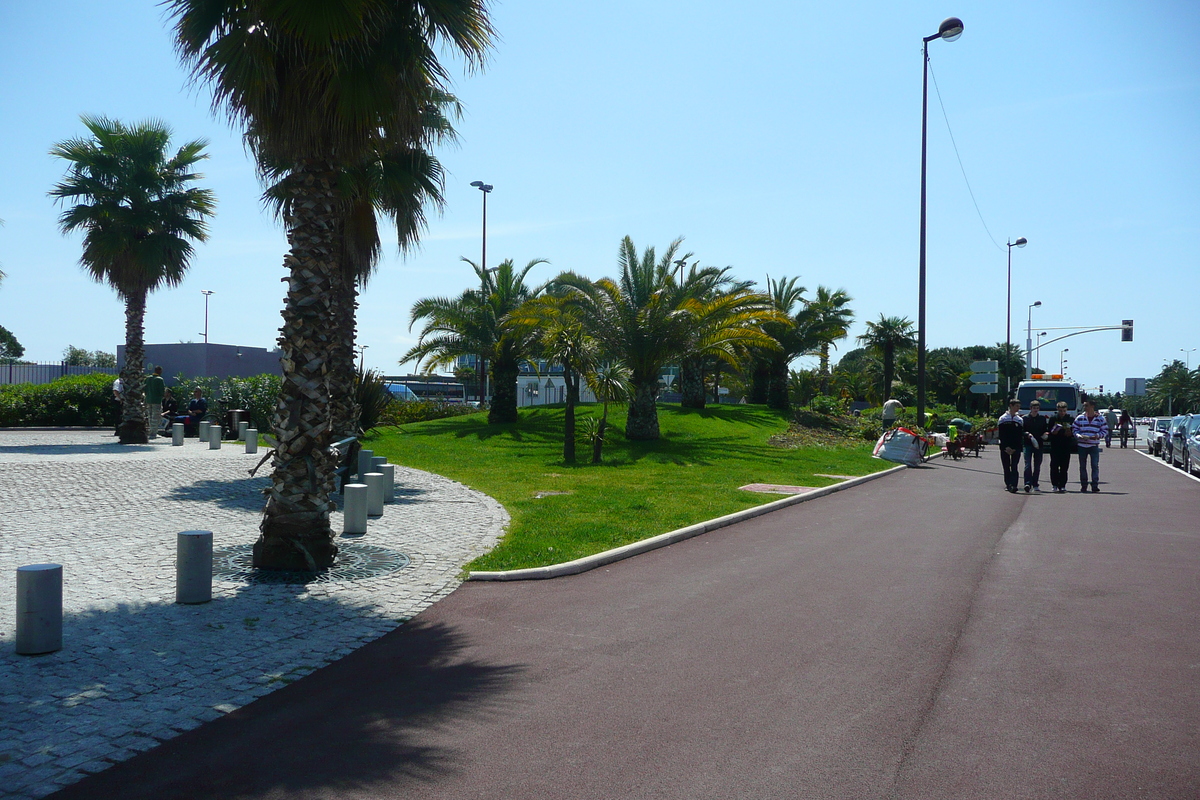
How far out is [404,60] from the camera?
8.49m

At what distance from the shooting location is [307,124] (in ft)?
26.7

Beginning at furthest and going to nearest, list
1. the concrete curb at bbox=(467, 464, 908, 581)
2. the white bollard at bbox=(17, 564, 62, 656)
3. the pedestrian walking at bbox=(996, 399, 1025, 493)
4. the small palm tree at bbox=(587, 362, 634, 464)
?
1. the small palm tree at bbox=(587, 362, 634, 464)
2. the pedestrian walking at bbox=(996, 399, 1025, 493)
3. the concrete curb at bbox=(467, 464, 908, 581)
4. the white bollard at bbox=(17, 564, 62, 656)

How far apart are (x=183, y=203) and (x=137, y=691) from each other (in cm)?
1967

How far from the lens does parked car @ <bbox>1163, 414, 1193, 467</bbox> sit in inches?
979

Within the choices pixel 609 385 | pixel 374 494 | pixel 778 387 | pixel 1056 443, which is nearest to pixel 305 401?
pixel 374 494

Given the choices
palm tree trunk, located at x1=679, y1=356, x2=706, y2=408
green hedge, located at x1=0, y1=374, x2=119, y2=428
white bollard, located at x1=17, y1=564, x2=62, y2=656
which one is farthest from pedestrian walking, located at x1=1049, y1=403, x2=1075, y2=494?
green hedge, located at x1=0, y1=374, x2=119, y2=428

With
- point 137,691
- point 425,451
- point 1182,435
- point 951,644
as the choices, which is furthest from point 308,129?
point 1182,435

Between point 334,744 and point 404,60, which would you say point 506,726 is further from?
point 404,60

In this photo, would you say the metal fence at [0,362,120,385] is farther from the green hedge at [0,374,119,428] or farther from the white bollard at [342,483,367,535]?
the white bollard at [342,483,367,535]

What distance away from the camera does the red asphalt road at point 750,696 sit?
3.78 meters

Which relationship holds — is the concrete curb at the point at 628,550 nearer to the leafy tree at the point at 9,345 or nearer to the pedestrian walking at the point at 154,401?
the pedestrian walking at the point at 154,401

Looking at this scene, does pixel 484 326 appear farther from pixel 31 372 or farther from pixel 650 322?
pixel 31 372

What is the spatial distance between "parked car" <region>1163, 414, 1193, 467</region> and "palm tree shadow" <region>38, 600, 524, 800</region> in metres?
26.2

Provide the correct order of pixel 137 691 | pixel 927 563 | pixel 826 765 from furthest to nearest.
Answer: pixel 927 563 → pixel 137 691 → pixel 826 765
